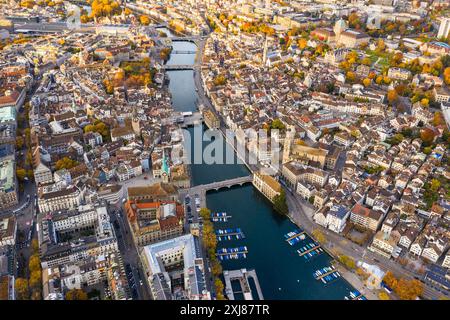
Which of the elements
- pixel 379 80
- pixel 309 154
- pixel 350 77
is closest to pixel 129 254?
pixel 309 154

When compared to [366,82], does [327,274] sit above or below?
below

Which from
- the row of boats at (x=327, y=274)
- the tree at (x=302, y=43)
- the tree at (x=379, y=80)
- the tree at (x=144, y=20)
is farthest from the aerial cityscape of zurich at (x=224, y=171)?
the tree at (x=144, y=20)

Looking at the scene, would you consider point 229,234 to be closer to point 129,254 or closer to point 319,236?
point 319,236

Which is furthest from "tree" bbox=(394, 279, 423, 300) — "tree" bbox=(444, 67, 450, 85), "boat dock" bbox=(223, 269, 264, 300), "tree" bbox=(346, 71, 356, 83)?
"tree" bbox=(444, 67, 450, 85)

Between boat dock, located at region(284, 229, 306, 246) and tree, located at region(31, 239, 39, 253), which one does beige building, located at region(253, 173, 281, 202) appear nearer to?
boat dock, located at region(284, 229, 306, 246)

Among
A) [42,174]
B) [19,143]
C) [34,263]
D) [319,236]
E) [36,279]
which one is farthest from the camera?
[19,143]

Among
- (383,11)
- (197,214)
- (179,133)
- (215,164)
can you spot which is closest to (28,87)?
(179,133)
